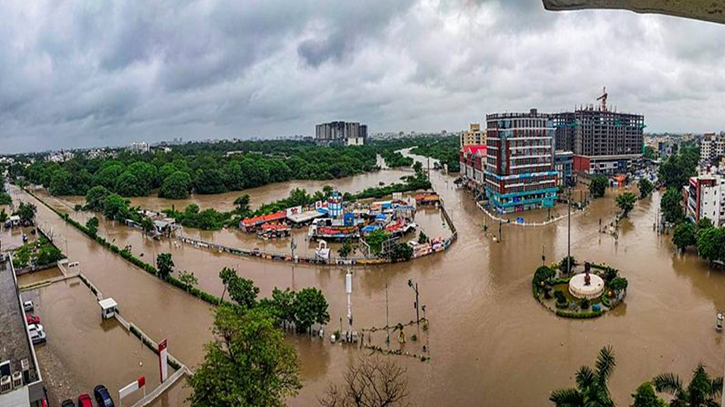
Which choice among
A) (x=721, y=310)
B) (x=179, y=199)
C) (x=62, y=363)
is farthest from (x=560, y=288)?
(x=179, y=199)

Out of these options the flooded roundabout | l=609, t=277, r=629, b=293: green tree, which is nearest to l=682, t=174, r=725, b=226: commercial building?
the flooded roundabout

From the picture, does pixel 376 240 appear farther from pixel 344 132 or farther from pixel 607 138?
pixel 344 132

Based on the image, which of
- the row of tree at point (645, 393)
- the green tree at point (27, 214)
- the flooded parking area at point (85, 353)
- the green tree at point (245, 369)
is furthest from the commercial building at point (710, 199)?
the green tree at point (27, 214)

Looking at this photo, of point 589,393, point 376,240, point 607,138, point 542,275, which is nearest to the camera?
point 589,393

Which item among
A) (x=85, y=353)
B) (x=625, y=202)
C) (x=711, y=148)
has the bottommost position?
(x=85, y=353)

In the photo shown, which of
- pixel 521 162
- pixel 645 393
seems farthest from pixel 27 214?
pixel 645 393

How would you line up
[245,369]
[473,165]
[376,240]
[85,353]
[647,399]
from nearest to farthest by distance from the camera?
[647,399], [245,369], [85,353], [376,240], [473,165]
